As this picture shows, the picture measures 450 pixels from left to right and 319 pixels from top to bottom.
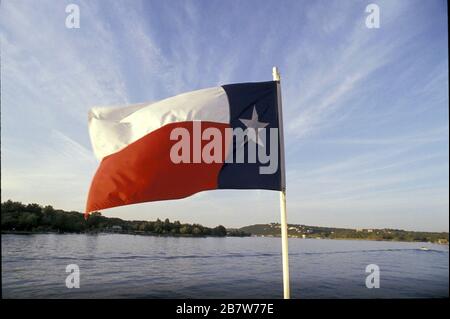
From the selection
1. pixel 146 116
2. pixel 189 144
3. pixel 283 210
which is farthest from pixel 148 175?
pixel 283 210

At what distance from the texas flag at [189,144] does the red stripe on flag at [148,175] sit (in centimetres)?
1

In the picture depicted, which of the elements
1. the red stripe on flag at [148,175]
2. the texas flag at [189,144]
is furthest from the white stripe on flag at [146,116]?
the red stripe on flag at [148,175]

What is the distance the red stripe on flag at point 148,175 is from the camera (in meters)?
5.04

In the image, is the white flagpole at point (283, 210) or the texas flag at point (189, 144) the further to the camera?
the texas flag at point (189, 144)

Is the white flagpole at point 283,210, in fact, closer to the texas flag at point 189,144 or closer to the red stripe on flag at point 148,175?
the texas flag at point 189,144

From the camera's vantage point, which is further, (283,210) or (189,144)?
(189,144)

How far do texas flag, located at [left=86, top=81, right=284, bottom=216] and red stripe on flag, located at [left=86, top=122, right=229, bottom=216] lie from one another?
0.04ft

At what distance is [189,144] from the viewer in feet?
17.9

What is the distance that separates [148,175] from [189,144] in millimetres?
797

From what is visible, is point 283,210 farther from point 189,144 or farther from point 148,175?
point 148,175

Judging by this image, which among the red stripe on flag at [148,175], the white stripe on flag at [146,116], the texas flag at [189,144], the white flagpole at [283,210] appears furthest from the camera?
the white stripe on flag at [146,116]

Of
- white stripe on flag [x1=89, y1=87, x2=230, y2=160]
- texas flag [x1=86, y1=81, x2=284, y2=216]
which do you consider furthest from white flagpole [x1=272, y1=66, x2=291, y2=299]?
white stripe on flag [x1=89, y1=87, x2=230, y2=160]

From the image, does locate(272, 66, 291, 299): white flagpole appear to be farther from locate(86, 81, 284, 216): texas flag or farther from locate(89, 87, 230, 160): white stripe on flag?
locate(89, 87, 230, 160): white stripe on flag
